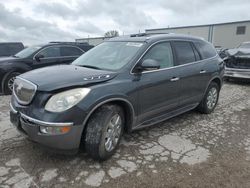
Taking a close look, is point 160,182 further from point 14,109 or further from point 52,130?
point 14,109

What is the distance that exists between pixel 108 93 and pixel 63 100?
2.00 feet

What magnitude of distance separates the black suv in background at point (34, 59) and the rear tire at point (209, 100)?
5.20m

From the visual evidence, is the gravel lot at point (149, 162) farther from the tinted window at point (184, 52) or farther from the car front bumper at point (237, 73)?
the car front bumper at point (237, 73)

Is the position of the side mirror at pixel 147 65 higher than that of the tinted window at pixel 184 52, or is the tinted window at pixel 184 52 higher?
the tinted window at pixel 184 52

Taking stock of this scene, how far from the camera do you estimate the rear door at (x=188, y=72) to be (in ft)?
15.1

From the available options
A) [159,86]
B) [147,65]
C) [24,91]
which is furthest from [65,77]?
[159,86]

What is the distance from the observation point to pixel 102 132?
319 cm

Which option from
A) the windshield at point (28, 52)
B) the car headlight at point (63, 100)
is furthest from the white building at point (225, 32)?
the car headlight at point (63, 100)

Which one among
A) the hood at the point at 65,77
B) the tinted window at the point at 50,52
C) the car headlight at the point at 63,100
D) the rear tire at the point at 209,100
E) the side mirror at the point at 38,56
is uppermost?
the tinted window at the point at 50,52

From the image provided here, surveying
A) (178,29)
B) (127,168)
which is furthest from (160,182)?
→ (178,29)

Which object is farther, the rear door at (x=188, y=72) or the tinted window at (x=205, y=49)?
the tinted window at (x=205, y=49)

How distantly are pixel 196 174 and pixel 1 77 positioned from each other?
642 cm

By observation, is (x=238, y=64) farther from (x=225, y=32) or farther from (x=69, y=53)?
(x=225, y=32)

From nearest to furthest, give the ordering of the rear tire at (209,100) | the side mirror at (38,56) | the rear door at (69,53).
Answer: the rear tire at (209,100)
the side mirror at (38,56)
the rear door at (69,53)
